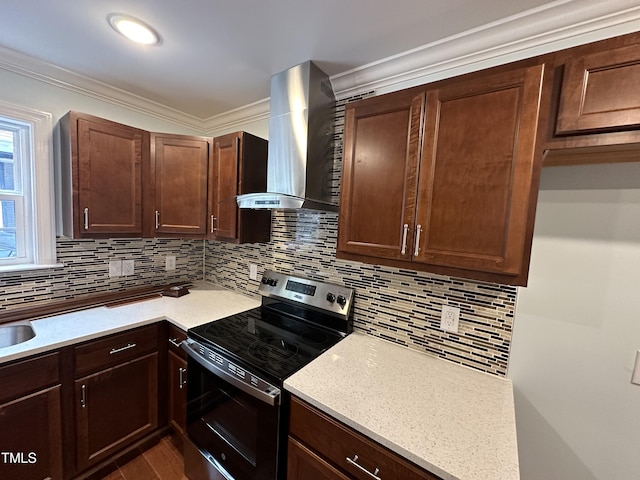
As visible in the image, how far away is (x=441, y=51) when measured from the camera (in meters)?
1.25

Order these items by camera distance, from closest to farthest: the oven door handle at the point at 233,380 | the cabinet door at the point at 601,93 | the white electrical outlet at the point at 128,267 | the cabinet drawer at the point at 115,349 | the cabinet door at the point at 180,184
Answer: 1. the cabinet door at the point at 601,93
2. the oven door handle at the point at 233,380
3. the cabinet drawer at the point at 115,349
4. the cabinet door at the point at 180,184
5. the white electrical outlet at the point at 128,267

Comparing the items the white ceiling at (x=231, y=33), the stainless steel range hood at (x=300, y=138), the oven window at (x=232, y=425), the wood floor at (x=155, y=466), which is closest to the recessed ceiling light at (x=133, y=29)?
the white ceiling at (x=231, y=33)

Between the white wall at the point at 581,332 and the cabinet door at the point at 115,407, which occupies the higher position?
the white wall at the point at 581,332

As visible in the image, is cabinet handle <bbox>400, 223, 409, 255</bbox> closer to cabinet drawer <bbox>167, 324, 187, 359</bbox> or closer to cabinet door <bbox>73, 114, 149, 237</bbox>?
cabinet drawer <bbox>167, 324, 187, 359</bbox>

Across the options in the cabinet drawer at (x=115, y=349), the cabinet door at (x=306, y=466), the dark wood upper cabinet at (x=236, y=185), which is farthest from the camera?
the dark wood upper cabinet at (x=236, y=185)

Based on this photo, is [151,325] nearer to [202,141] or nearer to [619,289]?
[202,141]

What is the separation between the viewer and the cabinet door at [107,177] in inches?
62.9

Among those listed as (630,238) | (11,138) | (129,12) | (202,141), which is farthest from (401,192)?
(11,138)

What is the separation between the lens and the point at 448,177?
3.40 feet

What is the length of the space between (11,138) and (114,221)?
739 millimetres

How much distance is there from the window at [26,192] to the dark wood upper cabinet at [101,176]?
0.38 ft

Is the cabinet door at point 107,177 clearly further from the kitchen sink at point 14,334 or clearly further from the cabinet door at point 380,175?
the cabinet door at point 380,175

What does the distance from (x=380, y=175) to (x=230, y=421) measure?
1.42m

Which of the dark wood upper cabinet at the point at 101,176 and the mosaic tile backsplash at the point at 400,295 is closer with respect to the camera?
the mosaic tile backsplash at the point at 400,295
